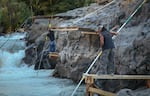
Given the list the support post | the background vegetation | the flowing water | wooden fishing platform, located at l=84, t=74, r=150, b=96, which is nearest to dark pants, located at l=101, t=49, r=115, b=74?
wooden fishing platform, located at l=84, t=74, r=150, b=96

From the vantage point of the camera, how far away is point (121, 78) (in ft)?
49.9

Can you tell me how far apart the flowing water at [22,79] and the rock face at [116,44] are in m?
1.12

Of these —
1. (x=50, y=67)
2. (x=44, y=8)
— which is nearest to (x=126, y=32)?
(x=50, y=67)

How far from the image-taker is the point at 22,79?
25.9m

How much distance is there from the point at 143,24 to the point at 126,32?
0.80 m

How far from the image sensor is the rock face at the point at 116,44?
1591 centimetres

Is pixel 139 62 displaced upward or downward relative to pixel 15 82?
upward

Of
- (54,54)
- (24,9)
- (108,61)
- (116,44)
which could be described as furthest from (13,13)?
(108,61)

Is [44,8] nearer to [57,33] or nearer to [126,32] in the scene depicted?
[57,33]

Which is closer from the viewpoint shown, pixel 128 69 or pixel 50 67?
pixel 128 69

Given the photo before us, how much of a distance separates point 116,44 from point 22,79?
979 centimetres

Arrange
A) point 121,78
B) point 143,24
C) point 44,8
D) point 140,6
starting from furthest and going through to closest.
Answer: point 44,8, point 140,6, point 143,24, point 121,78

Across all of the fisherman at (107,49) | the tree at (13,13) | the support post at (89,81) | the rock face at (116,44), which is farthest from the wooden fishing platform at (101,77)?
the tree at (13,13)

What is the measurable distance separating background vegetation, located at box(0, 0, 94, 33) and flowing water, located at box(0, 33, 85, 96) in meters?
13.2
